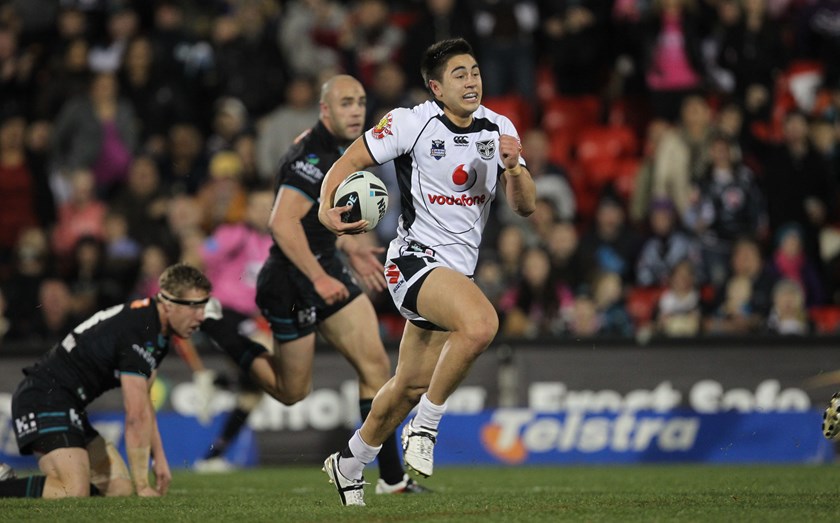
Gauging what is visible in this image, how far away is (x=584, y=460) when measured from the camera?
12.8m

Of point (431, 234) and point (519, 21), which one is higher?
point (519, 21)

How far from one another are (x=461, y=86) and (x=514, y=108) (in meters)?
9.18

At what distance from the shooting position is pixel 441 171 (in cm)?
764

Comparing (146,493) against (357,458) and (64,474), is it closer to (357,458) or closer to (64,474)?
(64,474)

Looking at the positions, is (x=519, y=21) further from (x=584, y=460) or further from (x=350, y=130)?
(x=350, y=130)

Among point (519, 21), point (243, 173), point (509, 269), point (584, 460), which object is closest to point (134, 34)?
point (243, 173)

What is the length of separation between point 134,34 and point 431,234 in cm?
1061

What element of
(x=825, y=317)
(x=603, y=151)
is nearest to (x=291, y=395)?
(x=825, y=317)

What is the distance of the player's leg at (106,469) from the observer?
9.16 metres

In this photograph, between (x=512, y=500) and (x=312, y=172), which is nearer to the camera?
(x=512, y=500)

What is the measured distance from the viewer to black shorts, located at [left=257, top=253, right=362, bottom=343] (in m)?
9.29

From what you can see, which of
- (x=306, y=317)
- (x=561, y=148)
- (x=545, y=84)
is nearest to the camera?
(x=306, y=317)

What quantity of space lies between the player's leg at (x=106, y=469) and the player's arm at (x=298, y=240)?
185 cm

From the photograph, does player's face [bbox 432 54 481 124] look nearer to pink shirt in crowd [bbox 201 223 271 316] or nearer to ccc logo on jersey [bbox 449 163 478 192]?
ccc logo on jersey [bbox 449 163 478 192]
